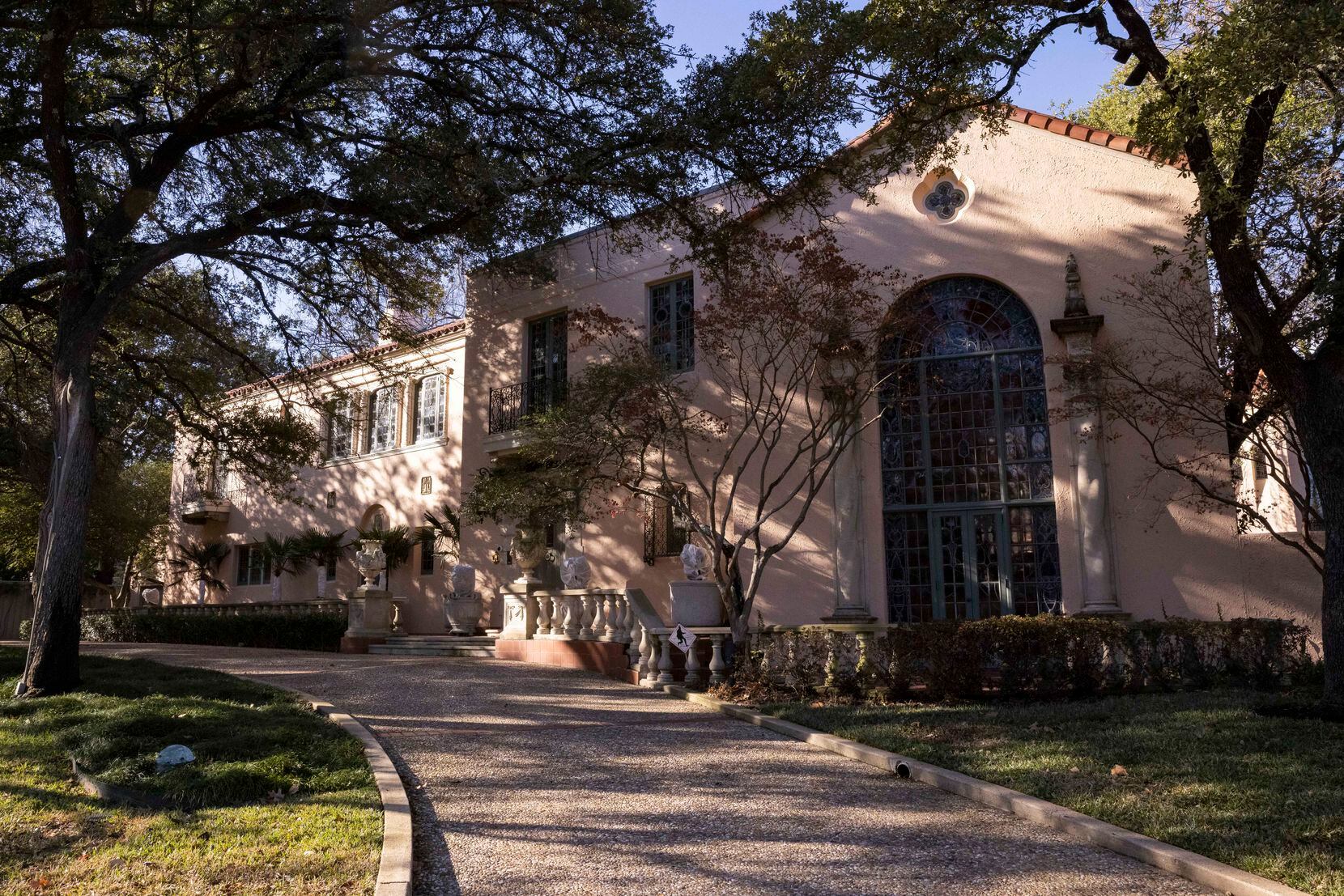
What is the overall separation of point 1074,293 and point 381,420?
15376mm

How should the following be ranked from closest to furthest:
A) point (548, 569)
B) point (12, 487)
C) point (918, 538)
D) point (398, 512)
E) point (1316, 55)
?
point (1316, 55) < point (918, 538) < point (548, 569) < point (398, 512) < point (12, 487)

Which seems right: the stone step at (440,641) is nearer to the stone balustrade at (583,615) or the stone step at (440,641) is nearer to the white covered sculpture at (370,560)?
the white covered sculpture at (370,560)

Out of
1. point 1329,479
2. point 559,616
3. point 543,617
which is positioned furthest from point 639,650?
point 1329,479

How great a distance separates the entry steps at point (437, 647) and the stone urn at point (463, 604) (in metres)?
0.30

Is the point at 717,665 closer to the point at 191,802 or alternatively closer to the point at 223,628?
the point at 191,802

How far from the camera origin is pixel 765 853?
5.31 meters

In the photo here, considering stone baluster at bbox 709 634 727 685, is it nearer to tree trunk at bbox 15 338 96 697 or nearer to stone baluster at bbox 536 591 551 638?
stone baluster at bbox 536 591 551 638

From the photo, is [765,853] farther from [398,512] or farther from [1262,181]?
[398,512]

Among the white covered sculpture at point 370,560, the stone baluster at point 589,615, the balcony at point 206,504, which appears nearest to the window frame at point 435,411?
the white covered sculpture at point 370,560

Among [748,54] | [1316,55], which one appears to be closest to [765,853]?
[1316,55]

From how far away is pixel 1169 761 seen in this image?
23.3 ft

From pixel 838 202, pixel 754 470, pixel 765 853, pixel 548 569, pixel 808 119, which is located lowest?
pixel 765 853

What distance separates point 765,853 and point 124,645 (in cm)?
1825

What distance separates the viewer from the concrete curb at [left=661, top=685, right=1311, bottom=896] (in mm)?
4676
